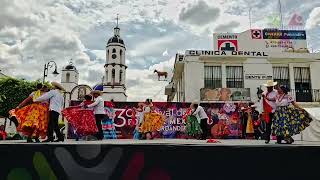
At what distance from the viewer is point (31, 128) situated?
821cm

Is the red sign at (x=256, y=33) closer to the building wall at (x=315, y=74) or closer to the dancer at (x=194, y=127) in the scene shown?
the building wall at (x=315, y=74)

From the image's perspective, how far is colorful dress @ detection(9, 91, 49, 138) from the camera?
8188 millimetres

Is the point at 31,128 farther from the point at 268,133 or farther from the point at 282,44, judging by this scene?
the point at 282,44

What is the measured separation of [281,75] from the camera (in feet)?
90.2

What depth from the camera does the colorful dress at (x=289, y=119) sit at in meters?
7.61

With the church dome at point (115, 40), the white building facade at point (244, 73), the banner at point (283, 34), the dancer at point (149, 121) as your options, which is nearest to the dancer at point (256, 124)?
the dancer at point (149, 121)

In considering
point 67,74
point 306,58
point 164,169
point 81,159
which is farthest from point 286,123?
point 67,74

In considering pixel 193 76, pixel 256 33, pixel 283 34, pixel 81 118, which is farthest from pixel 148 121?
pixel 283 34

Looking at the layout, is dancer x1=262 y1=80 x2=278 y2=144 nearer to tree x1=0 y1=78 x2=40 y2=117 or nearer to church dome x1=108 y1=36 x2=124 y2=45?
tree x1=0 y1=78 x2=40 y2=117

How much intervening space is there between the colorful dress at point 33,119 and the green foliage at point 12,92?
97.8ft

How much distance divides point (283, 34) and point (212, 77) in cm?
838

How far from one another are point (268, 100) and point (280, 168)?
4664mm

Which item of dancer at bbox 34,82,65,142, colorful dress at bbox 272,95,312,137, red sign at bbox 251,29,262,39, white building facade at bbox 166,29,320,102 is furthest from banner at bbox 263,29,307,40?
dancer at bbox 34,82,65,142

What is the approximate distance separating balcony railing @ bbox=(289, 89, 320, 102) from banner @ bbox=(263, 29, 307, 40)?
222 inches
